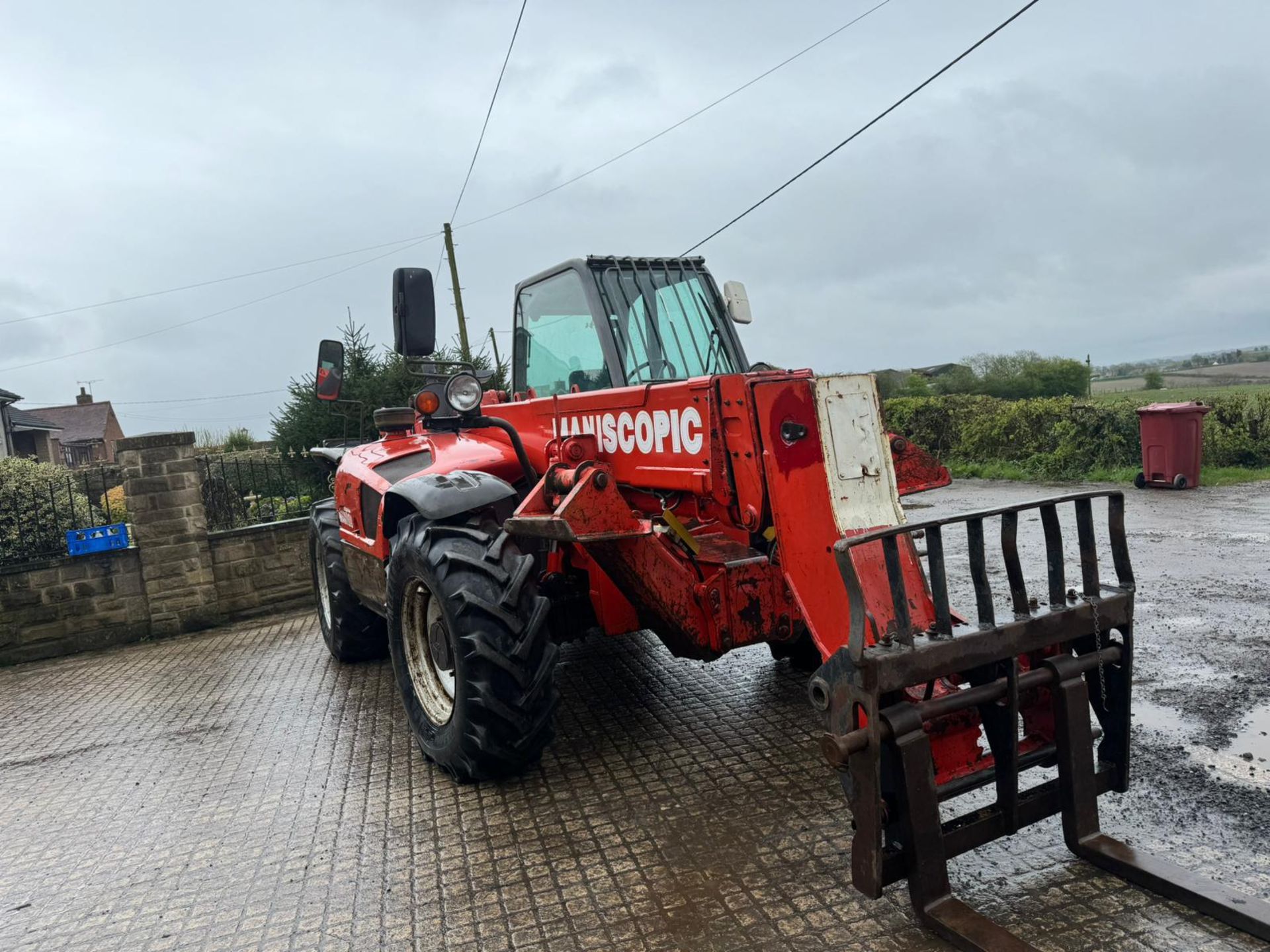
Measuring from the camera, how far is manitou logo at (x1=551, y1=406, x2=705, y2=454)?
12.2 feet

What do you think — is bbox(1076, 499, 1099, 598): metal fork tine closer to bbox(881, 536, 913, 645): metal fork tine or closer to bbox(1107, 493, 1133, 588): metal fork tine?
bbox(1107, 493, 1133, 588): metal fork tine

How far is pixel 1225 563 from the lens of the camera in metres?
7.58

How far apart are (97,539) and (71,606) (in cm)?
63

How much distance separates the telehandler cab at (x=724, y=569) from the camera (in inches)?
107

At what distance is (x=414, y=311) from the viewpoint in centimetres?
466

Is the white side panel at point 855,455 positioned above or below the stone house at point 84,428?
below

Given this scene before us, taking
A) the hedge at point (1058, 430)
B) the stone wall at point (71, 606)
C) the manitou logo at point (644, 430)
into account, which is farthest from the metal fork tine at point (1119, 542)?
the hedge at point (1058, 430)

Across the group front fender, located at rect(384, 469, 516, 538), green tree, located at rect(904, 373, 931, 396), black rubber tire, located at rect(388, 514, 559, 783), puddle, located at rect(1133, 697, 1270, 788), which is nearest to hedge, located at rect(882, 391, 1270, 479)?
green tree, located at rect(904, 373, 931, 396)

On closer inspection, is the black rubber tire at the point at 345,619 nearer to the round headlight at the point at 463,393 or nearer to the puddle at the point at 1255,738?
the round headlight at the point at 463,393

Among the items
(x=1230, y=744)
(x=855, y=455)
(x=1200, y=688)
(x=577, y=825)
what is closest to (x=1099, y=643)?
(x=855, y=455)

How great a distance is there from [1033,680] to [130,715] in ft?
18.5

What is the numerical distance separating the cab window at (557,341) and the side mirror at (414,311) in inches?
26.5

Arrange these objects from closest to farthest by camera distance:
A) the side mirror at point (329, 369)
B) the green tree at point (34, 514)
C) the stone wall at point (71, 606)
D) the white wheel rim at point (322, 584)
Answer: the side mirror at point (329, 369)
the white wheel rim at point (322, 584)
the stone wall at point (71, 606)
the green tree at point (34, 514)

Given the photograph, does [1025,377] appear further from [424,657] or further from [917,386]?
[424,657]
